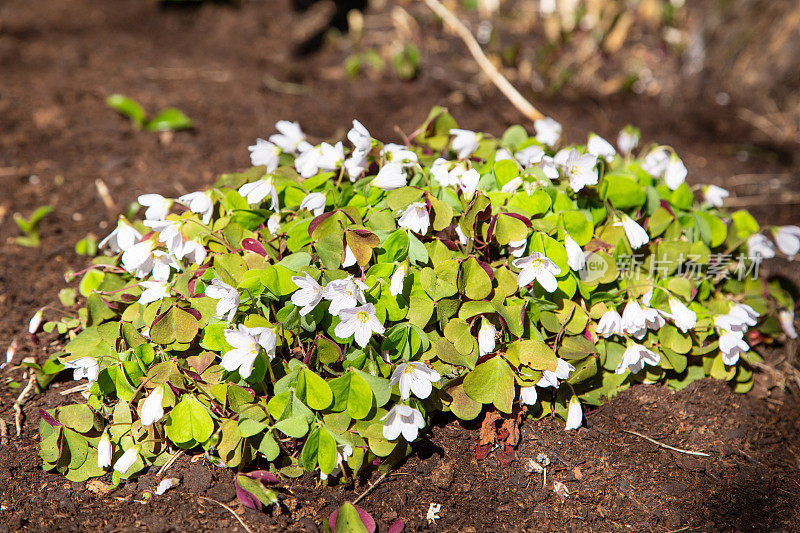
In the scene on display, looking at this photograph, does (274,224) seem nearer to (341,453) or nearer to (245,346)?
(245,346)

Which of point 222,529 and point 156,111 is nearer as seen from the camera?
point 222,529

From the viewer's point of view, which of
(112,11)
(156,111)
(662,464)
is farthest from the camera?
(112,11)

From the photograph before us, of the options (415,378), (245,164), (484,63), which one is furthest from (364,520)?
(484,63)

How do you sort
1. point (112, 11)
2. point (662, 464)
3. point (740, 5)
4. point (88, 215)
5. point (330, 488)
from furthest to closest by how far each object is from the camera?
1. point (112, 11)
2. point (740, 5)
3. point (88, 215)
4. point (662, 464)
5. point (330, 488)

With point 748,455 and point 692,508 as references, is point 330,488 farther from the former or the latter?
point 748,455

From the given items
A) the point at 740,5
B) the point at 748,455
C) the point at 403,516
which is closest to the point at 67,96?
the point at 403,516

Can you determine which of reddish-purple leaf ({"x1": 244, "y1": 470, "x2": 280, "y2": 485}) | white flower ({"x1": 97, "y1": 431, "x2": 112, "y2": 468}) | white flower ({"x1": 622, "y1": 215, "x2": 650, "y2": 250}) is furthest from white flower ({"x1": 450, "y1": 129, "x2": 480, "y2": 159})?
white flower ({"x1": 97, "y1": 431, "x2": 112, "y2": 468})
